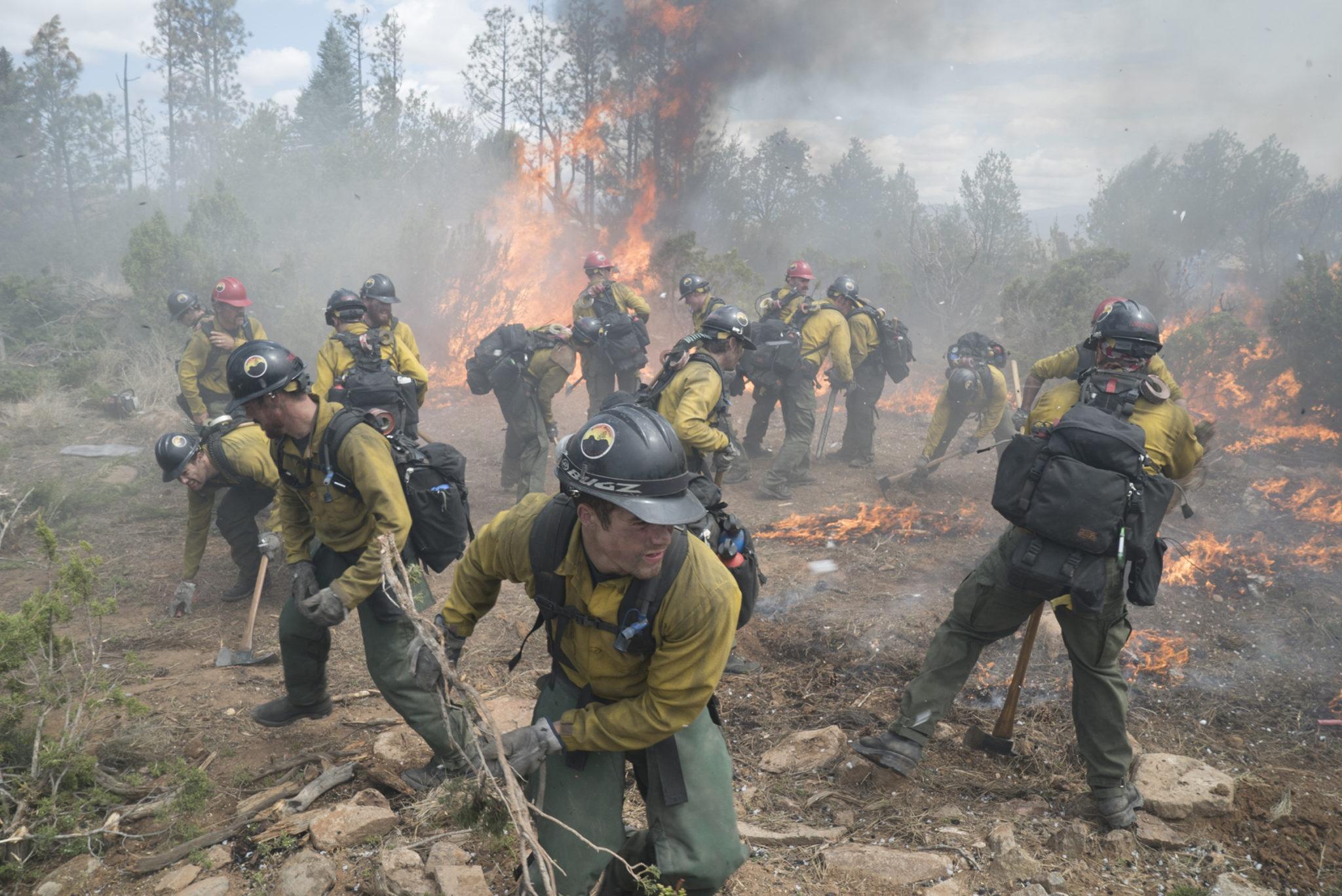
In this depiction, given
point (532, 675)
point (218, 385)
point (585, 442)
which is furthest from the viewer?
point (218, 385)

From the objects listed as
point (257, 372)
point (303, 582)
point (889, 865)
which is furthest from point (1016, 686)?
point (257, 372)

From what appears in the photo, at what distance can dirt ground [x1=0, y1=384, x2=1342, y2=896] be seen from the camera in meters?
3.21

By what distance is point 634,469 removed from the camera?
6.91 ft

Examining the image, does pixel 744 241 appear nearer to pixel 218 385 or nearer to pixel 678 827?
pixel 218 385

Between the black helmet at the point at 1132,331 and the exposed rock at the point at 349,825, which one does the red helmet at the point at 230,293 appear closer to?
the exposed rock at the point at 349,825

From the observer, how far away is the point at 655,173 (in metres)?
21.4

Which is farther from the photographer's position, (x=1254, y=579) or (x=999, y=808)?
(x=1254, y=579)

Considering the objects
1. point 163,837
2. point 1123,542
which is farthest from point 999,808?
point 163,837

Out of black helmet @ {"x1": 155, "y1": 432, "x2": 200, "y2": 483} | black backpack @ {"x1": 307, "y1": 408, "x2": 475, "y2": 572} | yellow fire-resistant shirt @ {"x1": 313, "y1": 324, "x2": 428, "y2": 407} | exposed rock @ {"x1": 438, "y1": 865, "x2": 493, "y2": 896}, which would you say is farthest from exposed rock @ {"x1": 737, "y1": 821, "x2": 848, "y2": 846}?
yellow fire-resistant shirt @ {"x1": 313, "y1": 324, "x2": 428, "y2": 407}

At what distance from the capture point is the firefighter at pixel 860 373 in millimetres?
9727

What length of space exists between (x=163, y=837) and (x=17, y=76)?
33.4 metres

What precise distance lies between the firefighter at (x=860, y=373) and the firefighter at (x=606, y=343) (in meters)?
2.53

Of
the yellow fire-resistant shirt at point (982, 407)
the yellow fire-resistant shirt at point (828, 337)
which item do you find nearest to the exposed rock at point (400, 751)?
the yellow fire-resistant shirt at point (828, 337)

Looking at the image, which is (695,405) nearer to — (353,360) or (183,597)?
(353,360)
